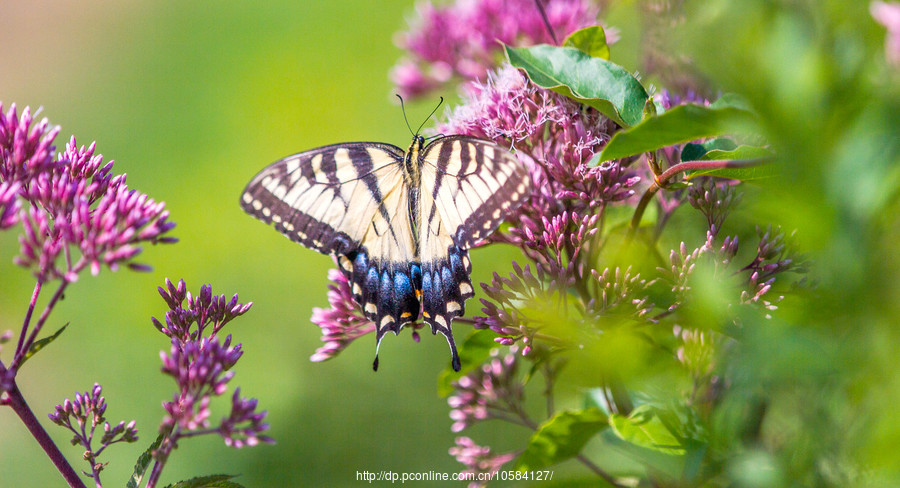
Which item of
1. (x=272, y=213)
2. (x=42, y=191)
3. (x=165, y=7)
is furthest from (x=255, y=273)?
(x=165, y=7)

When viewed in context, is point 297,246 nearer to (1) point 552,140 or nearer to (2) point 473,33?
(2) point 473,33

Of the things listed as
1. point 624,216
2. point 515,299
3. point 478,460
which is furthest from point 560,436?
point 624,216

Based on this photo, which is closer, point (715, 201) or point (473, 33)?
point (715, 201)

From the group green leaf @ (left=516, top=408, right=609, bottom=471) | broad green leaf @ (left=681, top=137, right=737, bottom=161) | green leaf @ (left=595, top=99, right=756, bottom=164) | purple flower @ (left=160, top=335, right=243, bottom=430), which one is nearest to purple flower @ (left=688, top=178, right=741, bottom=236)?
broad green leaf @ (left=681, top=137, right=737, bottom=161)

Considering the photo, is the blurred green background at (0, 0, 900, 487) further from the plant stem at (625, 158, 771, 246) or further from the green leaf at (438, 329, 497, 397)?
the green leaf at (438, 329, 497, 397)

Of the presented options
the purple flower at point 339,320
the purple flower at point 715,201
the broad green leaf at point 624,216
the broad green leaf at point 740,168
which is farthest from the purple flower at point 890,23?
the purple flower at point 339,320

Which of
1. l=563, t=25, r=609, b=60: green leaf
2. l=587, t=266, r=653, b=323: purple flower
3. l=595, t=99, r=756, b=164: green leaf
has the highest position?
l=563, t=25, r=609, b=60: green leaf
